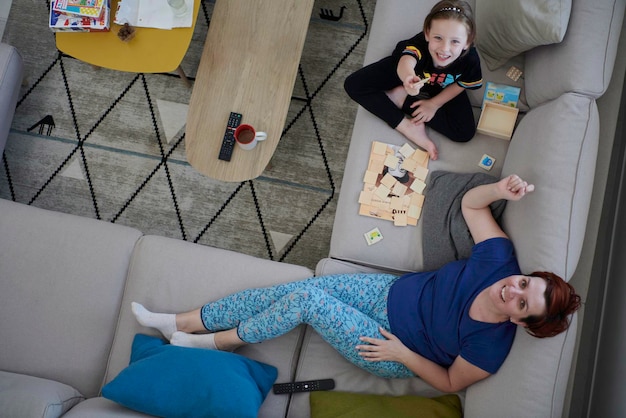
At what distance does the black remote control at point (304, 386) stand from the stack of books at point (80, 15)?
174cm

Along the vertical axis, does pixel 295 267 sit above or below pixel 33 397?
above

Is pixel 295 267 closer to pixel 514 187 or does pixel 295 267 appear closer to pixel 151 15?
pixel 514 187

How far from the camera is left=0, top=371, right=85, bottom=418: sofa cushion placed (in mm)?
1648

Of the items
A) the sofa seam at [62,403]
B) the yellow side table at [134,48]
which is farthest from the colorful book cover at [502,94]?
the sofa seam at [62,403]

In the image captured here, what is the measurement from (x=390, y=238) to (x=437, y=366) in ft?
1.77

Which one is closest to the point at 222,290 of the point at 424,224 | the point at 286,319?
the point at 286,319

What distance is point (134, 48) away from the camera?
7.25ft

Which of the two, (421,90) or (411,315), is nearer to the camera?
(411,315)

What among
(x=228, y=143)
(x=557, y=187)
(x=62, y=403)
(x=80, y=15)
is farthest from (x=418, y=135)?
(x=62, y=403)

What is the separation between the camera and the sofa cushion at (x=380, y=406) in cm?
175

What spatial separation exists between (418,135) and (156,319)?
1.33 meters

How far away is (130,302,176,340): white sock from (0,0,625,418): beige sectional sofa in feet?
0.22

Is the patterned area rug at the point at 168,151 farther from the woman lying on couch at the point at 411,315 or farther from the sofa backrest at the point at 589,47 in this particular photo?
the sofa backrest at the point at 589,47

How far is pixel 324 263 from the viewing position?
2.07 meters
